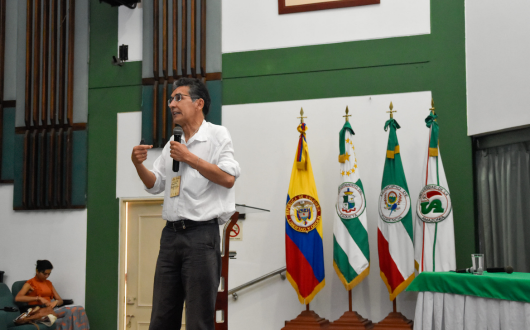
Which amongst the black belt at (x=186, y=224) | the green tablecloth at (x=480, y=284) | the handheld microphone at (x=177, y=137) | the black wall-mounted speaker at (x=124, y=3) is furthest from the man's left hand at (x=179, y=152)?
the black wall-mounted speaker at (x=124, y=3)

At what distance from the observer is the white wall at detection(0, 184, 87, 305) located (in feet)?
19.6

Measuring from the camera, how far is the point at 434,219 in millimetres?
4660

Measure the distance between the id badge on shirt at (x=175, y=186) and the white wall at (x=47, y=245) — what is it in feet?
13.3

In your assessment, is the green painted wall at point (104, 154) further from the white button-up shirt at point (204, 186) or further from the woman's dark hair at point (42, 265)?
the white button-up shirt at point (204, 186)

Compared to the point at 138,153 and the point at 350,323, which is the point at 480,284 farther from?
the point at 138,153

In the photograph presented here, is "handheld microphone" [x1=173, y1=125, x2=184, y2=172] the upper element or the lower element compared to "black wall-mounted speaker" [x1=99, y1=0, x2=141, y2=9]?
lower

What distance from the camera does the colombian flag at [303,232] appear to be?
4.96 m

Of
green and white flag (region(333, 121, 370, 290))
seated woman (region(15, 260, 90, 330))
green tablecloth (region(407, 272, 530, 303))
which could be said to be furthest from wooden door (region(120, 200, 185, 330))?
green tablecloth (region(407, 272, 530, 303))

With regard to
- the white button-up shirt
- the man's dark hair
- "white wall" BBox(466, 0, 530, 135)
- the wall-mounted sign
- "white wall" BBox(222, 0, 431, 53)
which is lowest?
the white button-up shirt

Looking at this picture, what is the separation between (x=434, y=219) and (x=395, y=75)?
160 cm

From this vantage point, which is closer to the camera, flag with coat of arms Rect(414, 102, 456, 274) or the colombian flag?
flag with coat of arms Rect(414, 102, 456, 274)

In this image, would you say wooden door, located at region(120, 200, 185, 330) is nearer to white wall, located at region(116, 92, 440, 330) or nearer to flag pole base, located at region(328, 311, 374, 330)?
white wall, located at region(116, 92, 440, 330)

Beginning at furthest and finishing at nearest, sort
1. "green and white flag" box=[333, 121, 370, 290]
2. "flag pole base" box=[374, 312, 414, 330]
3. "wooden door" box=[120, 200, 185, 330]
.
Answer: "wooden door" box=[120, 200, 185, 330], "green and white flag" box=[333, 121, 370, 290], "flag pole base" box=[374, 312, 414, 330]

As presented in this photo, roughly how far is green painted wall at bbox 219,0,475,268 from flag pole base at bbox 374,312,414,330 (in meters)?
0.78
